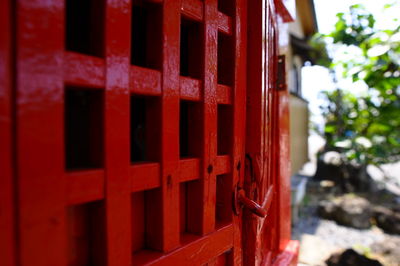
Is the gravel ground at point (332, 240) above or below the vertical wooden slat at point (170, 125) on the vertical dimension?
below

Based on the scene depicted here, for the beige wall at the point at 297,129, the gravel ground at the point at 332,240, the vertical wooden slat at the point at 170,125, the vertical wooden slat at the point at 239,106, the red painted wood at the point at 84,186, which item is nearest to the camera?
the red painted wood at the point at 84,186

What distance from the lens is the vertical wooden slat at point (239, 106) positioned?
133 centimetres

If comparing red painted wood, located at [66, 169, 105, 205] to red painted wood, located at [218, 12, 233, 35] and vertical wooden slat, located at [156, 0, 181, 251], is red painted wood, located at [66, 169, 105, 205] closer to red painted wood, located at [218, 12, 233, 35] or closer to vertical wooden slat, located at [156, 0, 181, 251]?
vertical wooden slat, located at [156, 0, 181, 251]

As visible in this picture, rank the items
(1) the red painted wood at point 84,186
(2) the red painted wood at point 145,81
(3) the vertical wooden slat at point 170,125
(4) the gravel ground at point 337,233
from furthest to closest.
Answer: (4) the gravel ground at point 337,233
(3) the vertical wooden slat at point 170,125
(2) the red painted wood at point 145,81
(1) the red painted wood at point 84,186

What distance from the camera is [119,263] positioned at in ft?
2.80

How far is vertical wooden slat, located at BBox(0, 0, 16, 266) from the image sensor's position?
600mm

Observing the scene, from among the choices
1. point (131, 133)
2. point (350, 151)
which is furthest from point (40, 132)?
point (350, 151)

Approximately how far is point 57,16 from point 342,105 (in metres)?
10.4

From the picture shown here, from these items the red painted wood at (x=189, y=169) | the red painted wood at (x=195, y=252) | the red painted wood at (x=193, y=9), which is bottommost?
the red painted wood at (x=195, y=252)

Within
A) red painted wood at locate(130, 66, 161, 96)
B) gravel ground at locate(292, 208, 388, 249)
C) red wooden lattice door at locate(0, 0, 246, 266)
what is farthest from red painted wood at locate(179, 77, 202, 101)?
gravel ground at locate(292, 208, 388, 249)

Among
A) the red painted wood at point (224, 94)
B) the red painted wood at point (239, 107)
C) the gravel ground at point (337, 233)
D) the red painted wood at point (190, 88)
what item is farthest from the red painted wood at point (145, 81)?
the gravel ground at point (337, 233)

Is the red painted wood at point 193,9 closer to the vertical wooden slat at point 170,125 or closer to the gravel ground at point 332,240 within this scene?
the vertical wooden slat at point 170,125

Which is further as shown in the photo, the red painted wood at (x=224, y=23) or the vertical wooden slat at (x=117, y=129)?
the red painted wood at (x=224, y=23)

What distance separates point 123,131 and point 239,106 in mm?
648
